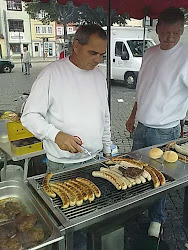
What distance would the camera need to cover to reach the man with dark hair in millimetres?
1750

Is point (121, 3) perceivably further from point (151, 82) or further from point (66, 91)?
point (66, 91)

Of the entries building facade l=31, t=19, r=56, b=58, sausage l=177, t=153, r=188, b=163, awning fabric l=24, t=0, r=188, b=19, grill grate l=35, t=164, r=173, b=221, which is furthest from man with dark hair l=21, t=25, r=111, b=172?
building facade l=31, t=19, r=56, b=58

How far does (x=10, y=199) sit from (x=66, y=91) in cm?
79

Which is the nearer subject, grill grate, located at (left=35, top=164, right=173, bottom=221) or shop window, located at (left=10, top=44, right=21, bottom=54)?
grill grate, located at (left=35, top=164, right=173, bottom=221)

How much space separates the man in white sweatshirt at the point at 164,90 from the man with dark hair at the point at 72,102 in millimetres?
694

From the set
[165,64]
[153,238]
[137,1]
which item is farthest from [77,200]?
[137,1]

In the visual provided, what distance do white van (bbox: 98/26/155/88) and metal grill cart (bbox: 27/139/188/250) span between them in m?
10.4

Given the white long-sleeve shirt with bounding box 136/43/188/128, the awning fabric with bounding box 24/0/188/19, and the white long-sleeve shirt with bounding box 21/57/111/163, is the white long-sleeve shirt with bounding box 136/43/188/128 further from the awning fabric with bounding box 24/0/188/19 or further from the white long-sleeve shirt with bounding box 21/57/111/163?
the awning fabric with bounding box 24/0/188/19

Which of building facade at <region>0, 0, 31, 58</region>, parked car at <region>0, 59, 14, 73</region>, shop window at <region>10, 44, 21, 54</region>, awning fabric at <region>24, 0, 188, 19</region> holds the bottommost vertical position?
parked car at <region>0, 59, 14, 73</region>

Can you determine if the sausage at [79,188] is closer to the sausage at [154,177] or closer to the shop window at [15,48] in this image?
the sausage at [154,177]

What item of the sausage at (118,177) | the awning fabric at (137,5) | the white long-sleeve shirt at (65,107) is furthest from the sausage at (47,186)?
the awning fabric at (137,5)

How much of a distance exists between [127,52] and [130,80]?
1294 millimetres

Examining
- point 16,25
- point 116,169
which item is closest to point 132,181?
point 116,169

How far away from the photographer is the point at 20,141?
2924 mm
